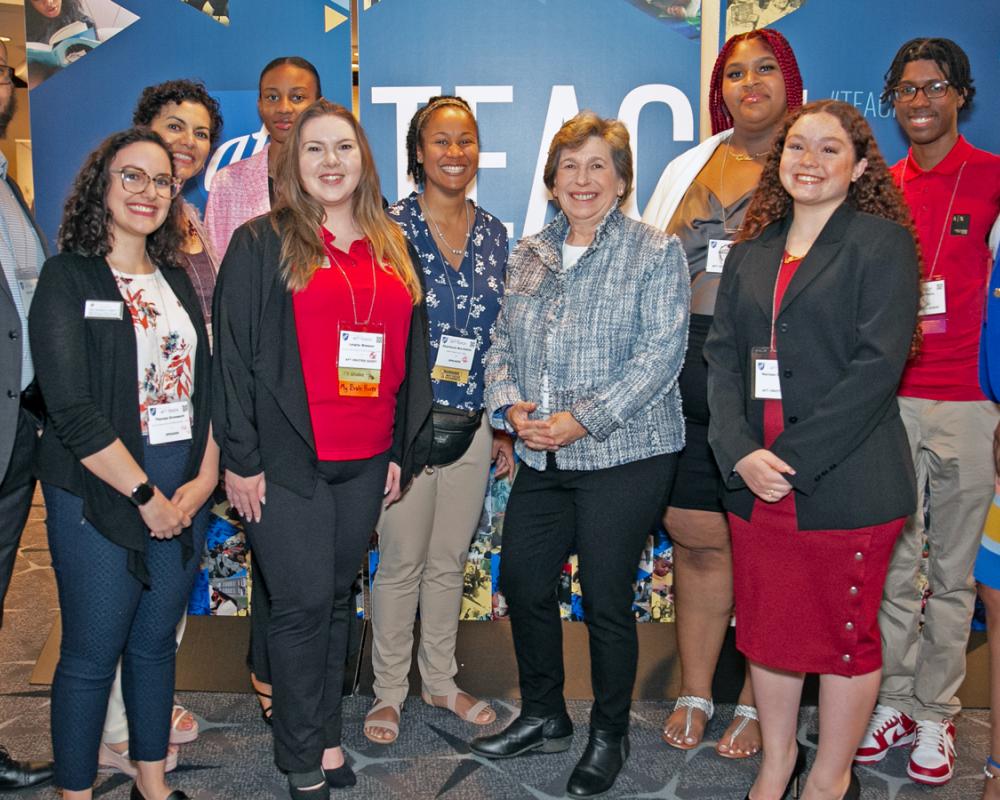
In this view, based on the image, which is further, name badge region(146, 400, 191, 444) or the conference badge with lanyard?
the conference badge with lanyard

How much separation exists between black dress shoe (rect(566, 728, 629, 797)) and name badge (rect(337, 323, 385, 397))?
128 centimetres

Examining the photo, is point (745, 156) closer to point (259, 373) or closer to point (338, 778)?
point (259, 373)

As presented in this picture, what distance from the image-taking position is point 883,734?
3.01 meters

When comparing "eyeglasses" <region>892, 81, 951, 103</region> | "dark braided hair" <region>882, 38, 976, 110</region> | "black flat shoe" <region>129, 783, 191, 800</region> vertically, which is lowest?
"black flat shoe" <region>129, 783, 191, 800</region>

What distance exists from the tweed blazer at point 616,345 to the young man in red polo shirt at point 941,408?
0.98 m

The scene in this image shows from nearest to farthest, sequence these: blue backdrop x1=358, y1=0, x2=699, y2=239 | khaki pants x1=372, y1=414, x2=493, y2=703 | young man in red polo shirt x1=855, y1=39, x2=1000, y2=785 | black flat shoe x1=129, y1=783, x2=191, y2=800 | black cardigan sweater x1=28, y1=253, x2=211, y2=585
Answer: black cardigan sweater x1=28, y1=253, x2=211, y2=585
black flat shoe x1=129, y1=783, x2=191, y2=800
young man in red polo shirt x1=855, y1=39, x2=1000, y2=785
khaki pants x1=372, y1=414, x2=493, y2=703
blue backdrop x1=358, y1=0, x2=699, y2=239

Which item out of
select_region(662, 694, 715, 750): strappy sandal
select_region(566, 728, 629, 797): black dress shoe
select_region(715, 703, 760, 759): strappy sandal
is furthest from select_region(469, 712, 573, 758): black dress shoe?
select_region(715, 703, 760, 759): strappy sandal

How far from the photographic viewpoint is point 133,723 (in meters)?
2.42

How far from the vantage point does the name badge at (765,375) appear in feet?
7.57

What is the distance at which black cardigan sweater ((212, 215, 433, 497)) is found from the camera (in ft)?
7.80

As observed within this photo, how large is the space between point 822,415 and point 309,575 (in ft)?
4.57

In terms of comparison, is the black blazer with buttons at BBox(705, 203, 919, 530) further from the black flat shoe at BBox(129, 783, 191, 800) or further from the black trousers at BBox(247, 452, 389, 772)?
the black flat shoe at BBox(129, 783, 191, 800)

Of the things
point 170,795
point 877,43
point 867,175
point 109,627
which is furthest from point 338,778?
point 877,43

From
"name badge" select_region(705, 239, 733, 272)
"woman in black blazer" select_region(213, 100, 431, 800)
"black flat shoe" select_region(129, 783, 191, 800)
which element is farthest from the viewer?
"name badge" select_region(705, 239, 733, 272)
